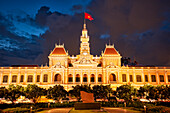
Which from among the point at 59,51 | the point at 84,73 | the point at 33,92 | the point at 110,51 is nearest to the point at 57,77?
the point at 59,51

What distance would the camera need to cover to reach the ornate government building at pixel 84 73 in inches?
2596

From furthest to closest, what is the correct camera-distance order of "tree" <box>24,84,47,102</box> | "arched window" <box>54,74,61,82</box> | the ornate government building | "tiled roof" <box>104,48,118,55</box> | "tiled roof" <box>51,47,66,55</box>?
"tiled roof" <box>104,48,118,55</box>
"tiled roof" <box>51,47,66,55</box>
"arched window" <box>54,74,61,82</box>
the ornate government building
"tree" <box>24,84,47,102</box>

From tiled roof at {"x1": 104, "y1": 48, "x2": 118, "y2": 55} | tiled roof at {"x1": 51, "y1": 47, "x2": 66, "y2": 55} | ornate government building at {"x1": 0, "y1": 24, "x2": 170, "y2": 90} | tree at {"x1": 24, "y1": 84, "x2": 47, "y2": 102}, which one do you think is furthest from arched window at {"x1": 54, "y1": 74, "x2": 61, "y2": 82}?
tree at {"x1": 24, "y1": 84, "x2": 47, "y2": 102}

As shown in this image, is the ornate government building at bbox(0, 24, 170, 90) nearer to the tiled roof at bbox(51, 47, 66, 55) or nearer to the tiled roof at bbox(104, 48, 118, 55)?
the tiled roof at bbox(51, 47, 66, 55)

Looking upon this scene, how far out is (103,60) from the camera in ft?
226

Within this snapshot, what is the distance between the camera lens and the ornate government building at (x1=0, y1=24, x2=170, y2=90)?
216 ft

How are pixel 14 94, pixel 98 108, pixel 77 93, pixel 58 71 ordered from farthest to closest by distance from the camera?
pixel 58 71 < pixel 77 93 < pixel 14 94 < pixel 98 108

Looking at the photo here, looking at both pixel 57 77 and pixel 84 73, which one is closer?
pixel 84 73

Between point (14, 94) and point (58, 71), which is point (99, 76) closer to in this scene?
point (58, 71)

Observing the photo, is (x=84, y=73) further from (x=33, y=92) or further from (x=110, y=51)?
(x=33, y=92)

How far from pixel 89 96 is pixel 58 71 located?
35756 mm

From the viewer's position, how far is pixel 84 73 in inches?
2618

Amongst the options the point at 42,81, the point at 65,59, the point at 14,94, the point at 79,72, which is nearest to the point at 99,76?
the point at 79,72

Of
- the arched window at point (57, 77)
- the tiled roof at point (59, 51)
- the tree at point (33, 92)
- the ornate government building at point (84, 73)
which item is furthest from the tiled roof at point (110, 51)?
the tree at point (33, 92)
